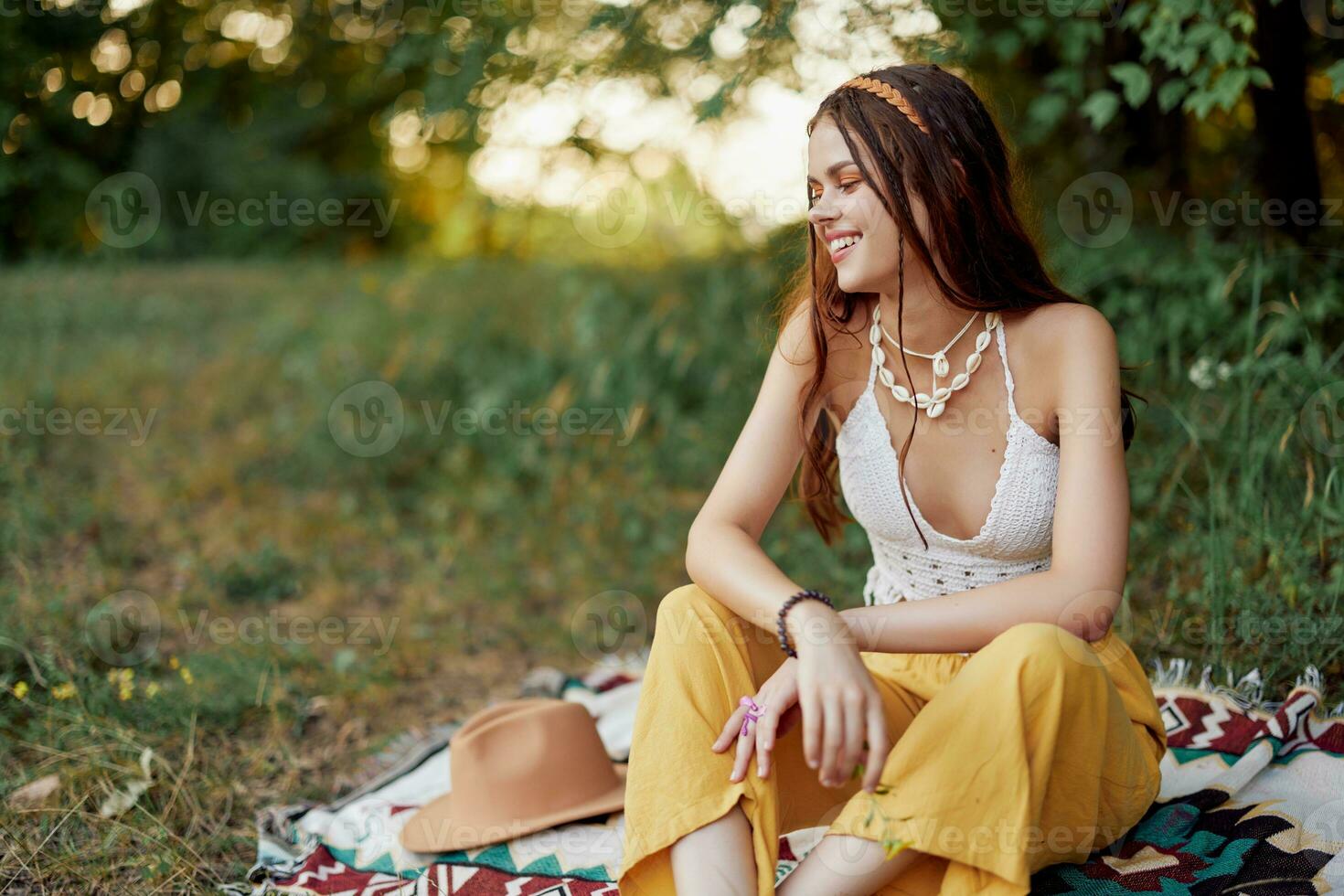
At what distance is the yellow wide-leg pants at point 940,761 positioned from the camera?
150 cm

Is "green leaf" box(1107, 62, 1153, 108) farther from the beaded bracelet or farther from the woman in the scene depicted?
the beaded bracelet

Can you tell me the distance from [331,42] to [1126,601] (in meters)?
5.31

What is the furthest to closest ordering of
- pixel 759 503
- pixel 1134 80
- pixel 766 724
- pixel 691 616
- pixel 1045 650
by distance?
pixel 1134 80
pixel 759 503
pixel 691 616
pixel 766 724
pixel 1045 650

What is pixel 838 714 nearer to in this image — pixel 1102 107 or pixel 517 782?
pixel 517 782

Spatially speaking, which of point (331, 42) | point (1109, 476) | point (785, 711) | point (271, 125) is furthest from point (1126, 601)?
point (271, 125)

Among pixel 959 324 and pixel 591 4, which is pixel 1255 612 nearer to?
pixel 959 324

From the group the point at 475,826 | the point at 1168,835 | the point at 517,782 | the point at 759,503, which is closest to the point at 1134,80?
the point at 759,503

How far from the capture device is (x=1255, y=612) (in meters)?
2.60

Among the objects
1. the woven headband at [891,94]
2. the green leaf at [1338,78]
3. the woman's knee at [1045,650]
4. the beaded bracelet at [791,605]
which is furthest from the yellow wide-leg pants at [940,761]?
the green leaf at [1338,78]

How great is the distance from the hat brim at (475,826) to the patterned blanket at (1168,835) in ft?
0.08

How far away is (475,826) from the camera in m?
2.22

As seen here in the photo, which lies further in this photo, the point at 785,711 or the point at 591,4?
the point at 591,4

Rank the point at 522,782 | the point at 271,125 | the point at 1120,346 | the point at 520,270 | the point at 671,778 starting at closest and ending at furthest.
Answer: the point at 671,778 → the point at 522,782 → the point at 1120,346 → the point at 520,270 → the point at 271,125

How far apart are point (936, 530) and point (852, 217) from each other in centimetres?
60
